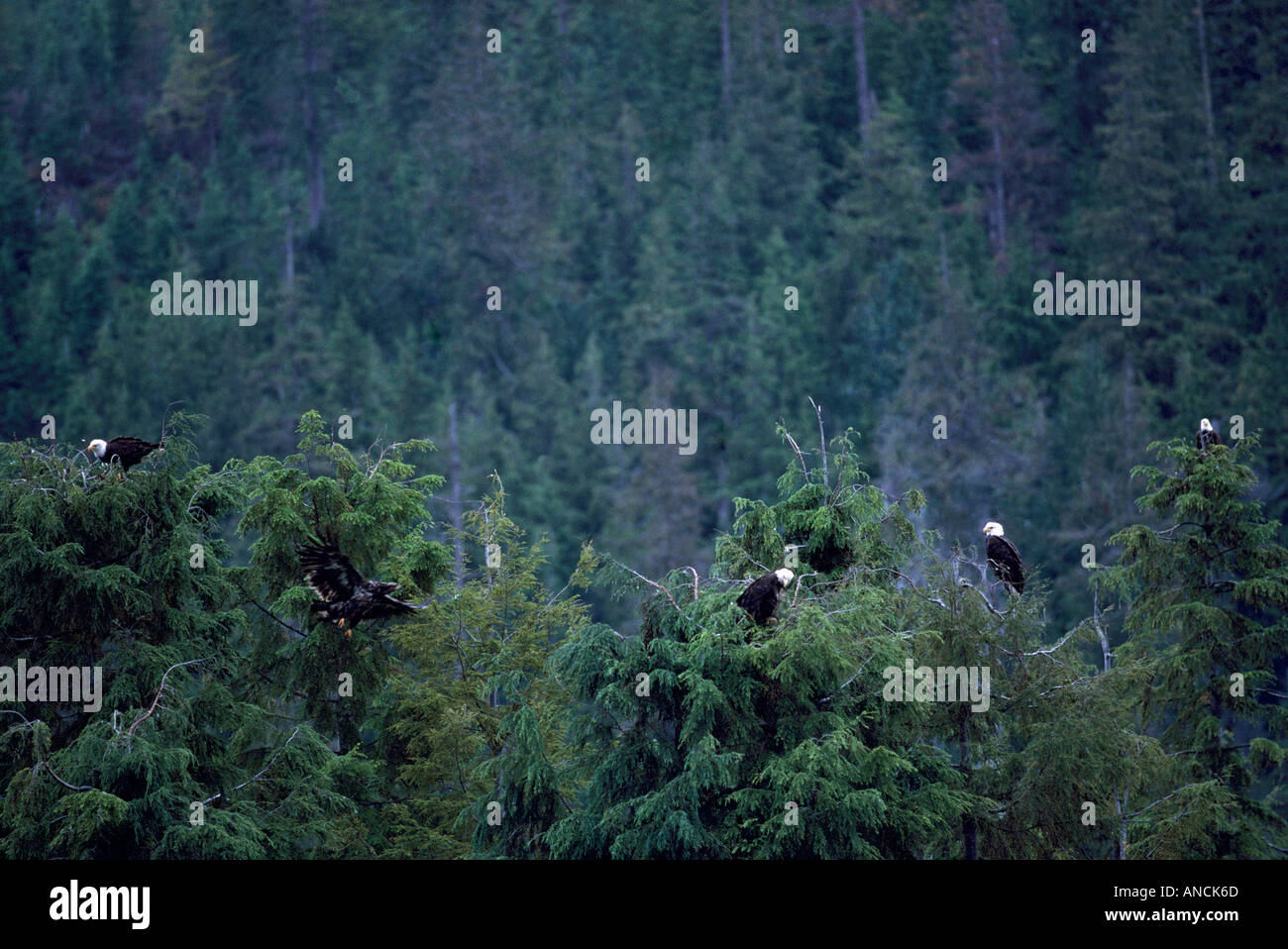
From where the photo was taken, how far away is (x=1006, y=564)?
23.3 meters

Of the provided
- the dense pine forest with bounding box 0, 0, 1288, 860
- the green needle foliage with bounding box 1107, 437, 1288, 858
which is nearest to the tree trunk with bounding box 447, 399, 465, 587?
the dense pine forest with bounding box 0, 0, 1288, 860

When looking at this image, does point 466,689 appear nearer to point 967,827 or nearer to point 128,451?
point 128,451

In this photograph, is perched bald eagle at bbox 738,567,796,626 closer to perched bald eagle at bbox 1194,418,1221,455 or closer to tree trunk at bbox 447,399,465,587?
perched bald eagle at bbox 1194,418,1221,455

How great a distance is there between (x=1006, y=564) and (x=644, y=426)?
→ 2295 inches

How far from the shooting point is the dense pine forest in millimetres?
21469

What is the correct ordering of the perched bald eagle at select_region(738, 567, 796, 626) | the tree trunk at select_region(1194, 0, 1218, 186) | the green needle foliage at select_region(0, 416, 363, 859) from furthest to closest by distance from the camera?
the tree trunk at select_region(1194, 0, 1218, 186) < the green needle foliage at select_region(0, 416, 363, 859) < the perched bald eagle at select_region(738, 567, 796, 626)

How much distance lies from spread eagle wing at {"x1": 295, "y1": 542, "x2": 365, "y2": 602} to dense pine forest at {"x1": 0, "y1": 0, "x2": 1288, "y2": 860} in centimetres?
7

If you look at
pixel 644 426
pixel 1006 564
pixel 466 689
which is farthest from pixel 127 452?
pixel 644 426

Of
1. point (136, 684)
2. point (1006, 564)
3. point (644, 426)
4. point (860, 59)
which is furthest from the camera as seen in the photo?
point (860, 59)

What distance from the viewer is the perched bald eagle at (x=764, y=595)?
20.4 metres

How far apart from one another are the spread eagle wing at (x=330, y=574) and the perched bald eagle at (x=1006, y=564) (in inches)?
303

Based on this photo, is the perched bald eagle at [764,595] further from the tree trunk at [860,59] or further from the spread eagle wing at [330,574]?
the tree trunk at [860,59]

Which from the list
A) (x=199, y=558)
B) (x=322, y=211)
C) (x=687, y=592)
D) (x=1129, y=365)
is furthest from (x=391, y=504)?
(x=322, y=211)
